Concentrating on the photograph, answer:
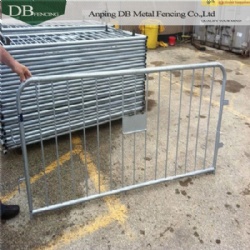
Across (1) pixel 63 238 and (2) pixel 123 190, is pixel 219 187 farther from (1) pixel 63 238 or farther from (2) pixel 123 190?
(1) pixel 63 238

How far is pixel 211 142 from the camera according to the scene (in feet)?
12.3

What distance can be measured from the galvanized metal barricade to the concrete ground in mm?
101

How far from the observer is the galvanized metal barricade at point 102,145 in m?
2.62

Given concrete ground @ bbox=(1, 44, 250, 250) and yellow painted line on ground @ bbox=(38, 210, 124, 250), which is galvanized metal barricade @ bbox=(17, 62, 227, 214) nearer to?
concrete ground @ bbox=(1, 44, 250, 250)

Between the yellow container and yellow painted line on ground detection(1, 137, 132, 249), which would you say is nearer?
yellow painted line on ground detection(1, 137, 132, 249)

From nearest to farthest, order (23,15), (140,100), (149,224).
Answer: (149,224), (140,100), (23,15)

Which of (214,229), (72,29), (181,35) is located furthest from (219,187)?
(181,35)

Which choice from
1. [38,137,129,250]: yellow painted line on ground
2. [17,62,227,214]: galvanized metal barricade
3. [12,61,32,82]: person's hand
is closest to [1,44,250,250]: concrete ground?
[38,137,129,250]: yellow painted line on ground

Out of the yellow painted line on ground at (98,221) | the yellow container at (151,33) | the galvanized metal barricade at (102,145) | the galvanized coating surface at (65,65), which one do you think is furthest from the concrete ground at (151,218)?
the yellow container at (151,33)

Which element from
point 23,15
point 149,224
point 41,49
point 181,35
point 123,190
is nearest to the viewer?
point 149,224

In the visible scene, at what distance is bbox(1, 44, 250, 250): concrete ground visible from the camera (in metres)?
2.28

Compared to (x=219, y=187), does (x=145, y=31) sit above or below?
above

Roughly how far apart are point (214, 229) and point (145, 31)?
7.53 metres

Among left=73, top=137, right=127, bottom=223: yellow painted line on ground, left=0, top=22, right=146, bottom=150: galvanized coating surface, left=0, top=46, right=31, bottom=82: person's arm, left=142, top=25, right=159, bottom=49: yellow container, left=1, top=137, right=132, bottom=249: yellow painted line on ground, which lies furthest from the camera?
left=142, top=25, right=159, bottom=49: yellow container
